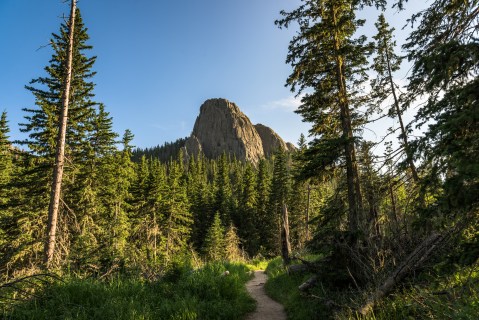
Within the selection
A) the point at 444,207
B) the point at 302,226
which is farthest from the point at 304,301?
the point at 302,226

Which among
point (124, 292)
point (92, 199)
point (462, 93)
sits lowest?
point (124, 292)

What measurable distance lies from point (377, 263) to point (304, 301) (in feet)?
7.51

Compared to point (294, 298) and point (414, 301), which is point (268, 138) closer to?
point (294, 298)

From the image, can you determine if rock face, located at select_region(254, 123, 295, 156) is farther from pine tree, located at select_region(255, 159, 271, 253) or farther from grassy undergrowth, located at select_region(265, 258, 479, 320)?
grassy undergrowth, located at select_region(265, 258, 479, 320)

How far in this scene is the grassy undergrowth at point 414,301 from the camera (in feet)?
13.3

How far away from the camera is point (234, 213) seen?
47500mm

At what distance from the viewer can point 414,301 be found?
5203mm

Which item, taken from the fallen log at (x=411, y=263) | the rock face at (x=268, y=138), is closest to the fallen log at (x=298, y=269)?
the fallen log at (x=411, y=263)

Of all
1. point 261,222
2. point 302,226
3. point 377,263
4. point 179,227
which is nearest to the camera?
point 377,263

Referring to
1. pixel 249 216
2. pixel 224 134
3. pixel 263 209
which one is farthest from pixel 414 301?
pixel 224 134

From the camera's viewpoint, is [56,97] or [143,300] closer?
[143,300]

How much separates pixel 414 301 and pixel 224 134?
13477 centimetres

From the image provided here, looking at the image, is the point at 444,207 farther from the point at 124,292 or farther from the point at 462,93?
the point at 124,292

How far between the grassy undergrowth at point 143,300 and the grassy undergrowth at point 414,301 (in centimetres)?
167
